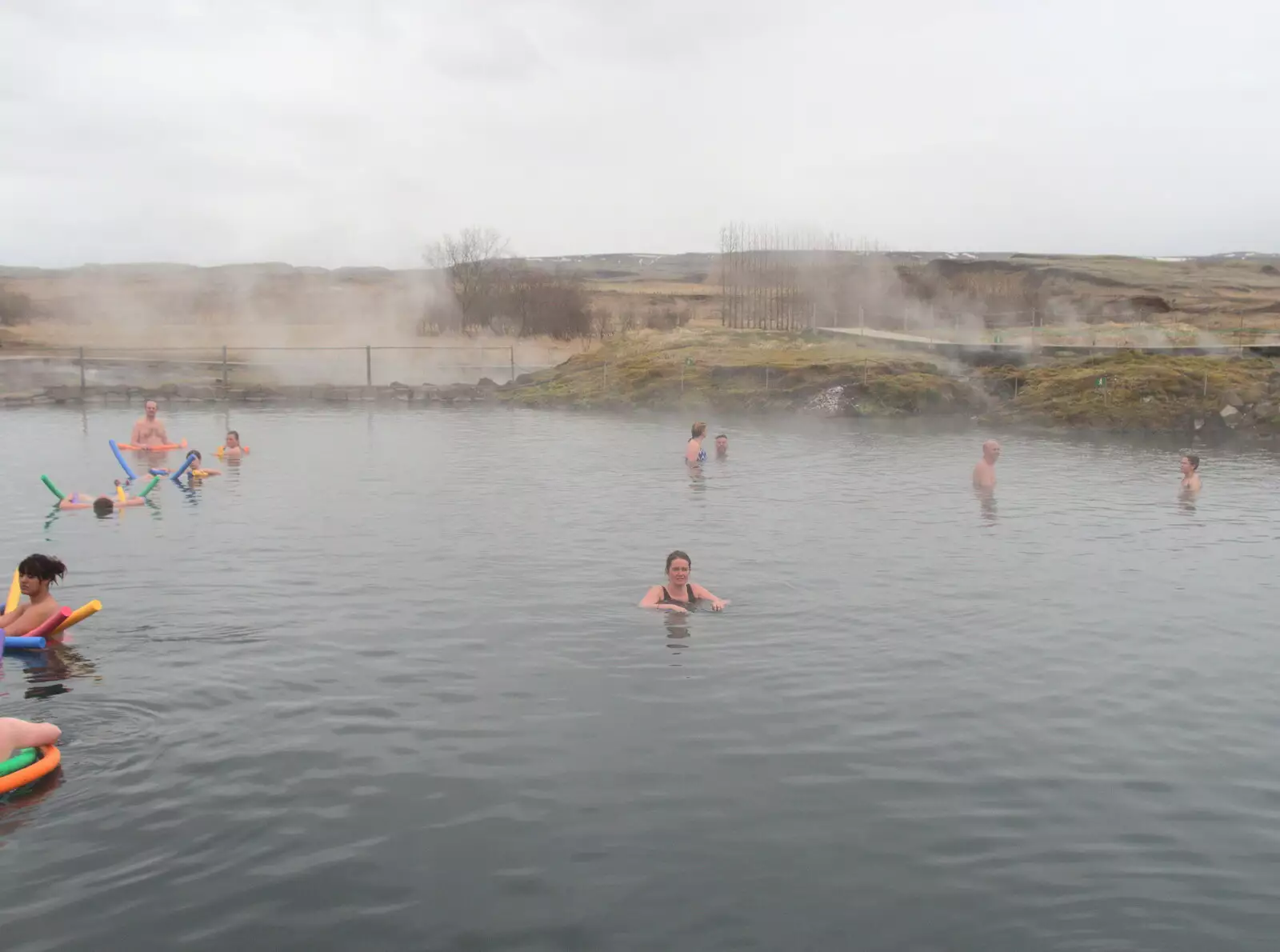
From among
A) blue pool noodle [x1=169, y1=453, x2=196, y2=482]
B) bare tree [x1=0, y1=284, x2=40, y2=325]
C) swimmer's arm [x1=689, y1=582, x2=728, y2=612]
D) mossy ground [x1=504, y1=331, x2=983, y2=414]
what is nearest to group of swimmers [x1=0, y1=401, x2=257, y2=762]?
blue pool noodle [x1=169, y1=453, x2=196, y2=482]

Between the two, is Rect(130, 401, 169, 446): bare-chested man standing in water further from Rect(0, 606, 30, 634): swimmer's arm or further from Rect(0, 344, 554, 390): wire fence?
Rect(0, 606, 30, 634): swimmer's arm

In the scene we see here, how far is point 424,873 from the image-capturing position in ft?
20.5

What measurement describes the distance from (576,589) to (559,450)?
14071 millimetres

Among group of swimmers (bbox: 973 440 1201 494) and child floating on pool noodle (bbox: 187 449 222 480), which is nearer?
group of swimmers (bbox: 973 440 1201 494)

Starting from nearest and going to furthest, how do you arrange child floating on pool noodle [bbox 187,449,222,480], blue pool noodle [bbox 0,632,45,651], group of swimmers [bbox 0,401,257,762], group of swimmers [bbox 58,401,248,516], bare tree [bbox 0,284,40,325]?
group of swimmers [bbox 0,401,257,762], blue pool noodle [bbox 0,632,45,651], group of swimmers [bbox 58,401,248,516], child floating on pool noodle [bbox 187,449,222,480], bare tree [bbox 0,284,40,325]

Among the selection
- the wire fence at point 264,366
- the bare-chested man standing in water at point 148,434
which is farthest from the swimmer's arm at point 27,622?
the wire fence at point 264,366

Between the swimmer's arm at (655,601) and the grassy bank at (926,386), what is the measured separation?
2532 cm

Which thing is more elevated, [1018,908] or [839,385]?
[839,385]

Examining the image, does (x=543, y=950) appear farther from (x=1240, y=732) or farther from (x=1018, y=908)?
(x=1240, y=732)

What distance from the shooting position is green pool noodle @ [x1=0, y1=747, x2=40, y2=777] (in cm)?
709

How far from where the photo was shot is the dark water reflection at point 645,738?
19.5 feet

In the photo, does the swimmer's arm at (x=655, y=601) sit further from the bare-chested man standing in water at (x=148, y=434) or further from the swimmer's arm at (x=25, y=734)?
the bare-chested man standing in water at (x=148, y=434)

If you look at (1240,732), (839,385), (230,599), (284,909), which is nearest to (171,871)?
(284,909)

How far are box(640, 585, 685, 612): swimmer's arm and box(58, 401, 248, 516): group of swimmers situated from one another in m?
9.80
